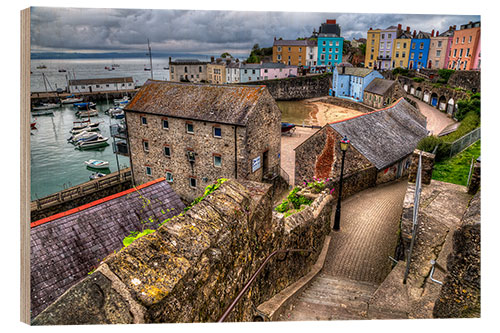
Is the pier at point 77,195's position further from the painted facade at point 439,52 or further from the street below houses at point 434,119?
the painted facade at point 439,52

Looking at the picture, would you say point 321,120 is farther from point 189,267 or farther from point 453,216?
point 189,267

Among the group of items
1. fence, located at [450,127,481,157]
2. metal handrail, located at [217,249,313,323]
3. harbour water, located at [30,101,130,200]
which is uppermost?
metal handrail, located at [217,249,313,323]

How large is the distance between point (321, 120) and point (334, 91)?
13.8 metres

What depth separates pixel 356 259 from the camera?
8.63 meters

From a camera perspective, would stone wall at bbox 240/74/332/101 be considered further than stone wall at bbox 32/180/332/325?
Yes

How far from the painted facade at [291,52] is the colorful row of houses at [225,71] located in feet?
7.64

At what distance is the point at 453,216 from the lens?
7898 millimetres

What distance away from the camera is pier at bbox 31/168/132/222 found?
560 inches

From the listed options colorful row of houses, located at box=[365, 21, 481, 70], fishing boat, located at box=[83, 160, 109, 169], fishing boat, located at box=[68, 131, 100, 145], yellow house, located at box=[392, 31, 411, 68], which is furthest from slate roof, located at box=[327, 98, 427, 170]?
fishing boat, located at box=[68, 131, 100, 145]

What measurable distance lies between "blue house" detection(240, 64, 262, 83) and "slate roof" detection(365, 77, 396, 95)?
1763 cm

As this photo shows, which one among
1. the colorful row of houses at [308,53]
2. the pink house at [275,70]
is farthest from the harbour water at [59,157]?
the colorful row of houses at [308,53]

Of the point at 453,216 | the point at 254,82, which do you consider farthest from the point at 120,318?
the point at 254,82

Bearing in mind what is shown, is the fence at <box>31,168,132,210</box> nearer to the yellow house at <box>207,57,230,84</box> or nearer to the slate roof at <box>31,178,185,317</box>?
the slate roof at <box>31,178,185,317</box>

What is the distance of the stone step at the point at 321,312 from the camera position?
485 cm
